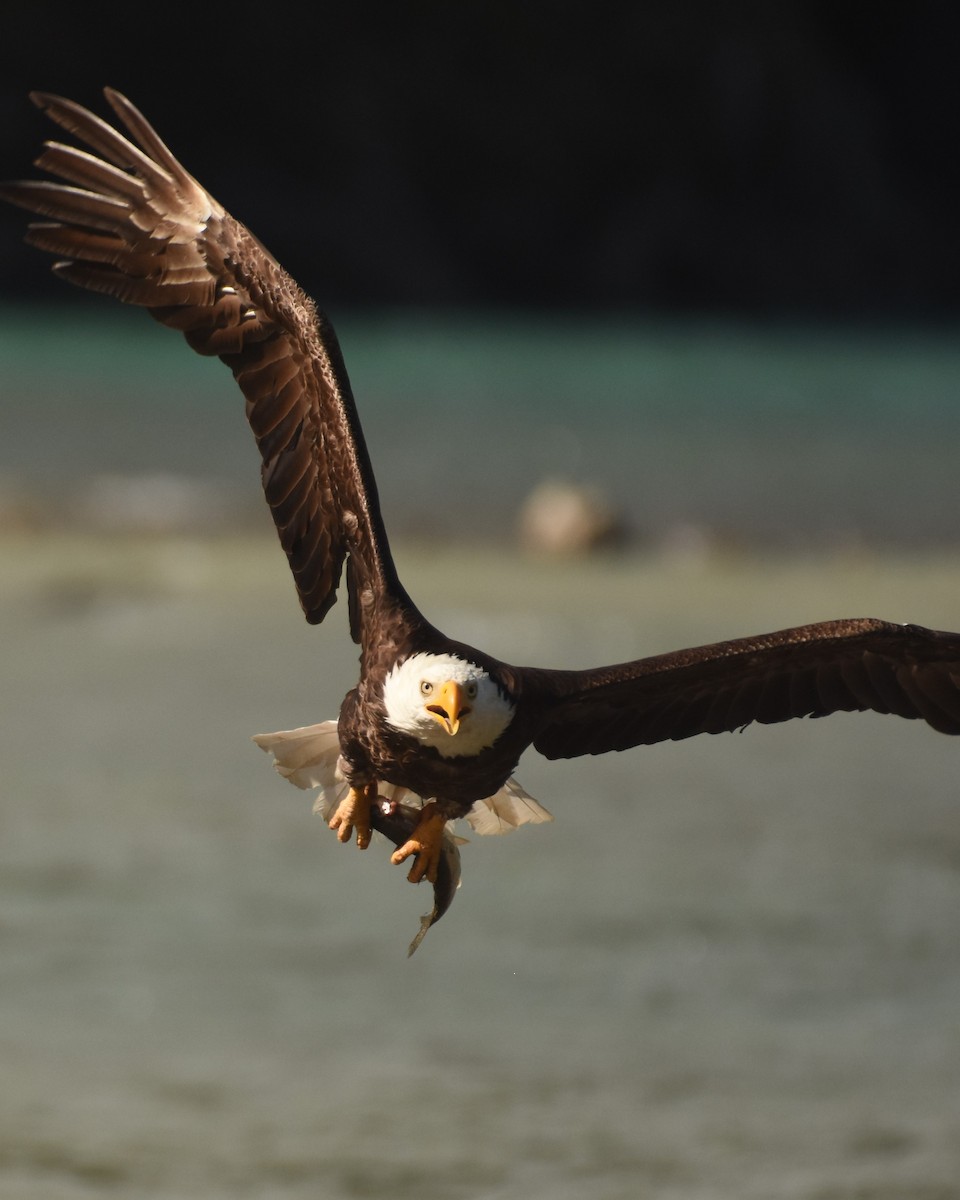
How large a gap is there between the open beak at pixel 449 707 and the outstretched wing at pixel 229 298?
25.5 inches

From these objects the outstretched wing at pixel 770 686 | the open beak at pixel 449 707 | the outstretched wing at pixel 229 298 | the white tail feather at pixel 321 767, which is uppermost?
the outstretched wing at pixel 229 298

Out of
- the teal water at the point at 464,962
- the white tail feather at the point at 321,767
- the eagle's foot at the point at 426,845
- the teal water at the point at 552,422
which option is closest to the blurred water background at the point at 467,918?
the teal water at the point at 464,962

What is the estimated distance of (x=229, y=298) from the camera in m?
4.71

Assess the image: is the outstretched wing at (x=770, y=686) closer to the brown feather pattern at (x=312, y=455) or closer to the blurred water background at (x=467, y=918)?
the brown feather pattern at (x=312, y=455)

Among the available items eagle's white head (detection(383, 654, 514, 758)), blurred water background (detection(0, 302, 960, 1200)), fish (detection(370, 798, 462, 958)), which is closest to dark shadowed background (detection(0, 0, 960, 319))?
blurred water background (detection(0, 302, 960, 1200))

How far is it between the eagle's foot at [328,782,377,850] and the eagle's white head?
0.43 metres

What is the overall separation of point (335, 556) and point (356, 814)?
1.90ft

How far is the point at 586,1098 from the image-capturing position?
6.04 meters

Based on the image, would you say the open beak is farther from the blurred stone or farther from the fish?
the blurred stone

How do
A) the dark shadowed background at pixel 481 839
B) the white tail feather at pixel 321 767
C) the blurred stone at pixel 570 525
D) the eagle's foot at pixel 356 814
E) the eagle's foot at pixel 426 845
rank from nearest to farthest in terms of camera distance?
the eagle's foot at pixel 426 845 → the eagle's foot at pixel 356 814 → the white tail feather at pixel 321 767 → the dark shadowed background at pixel 481 839 → the blurred stone at pixel 570 525

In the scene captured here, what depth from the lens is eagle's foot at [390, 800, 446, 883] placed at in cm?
436

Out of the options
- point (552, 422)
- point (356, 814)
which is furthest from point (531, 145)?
point (356, 814)

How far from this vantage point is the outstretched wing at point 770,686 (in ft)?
15.0

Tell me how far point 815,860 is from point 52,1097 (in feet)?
10.1
